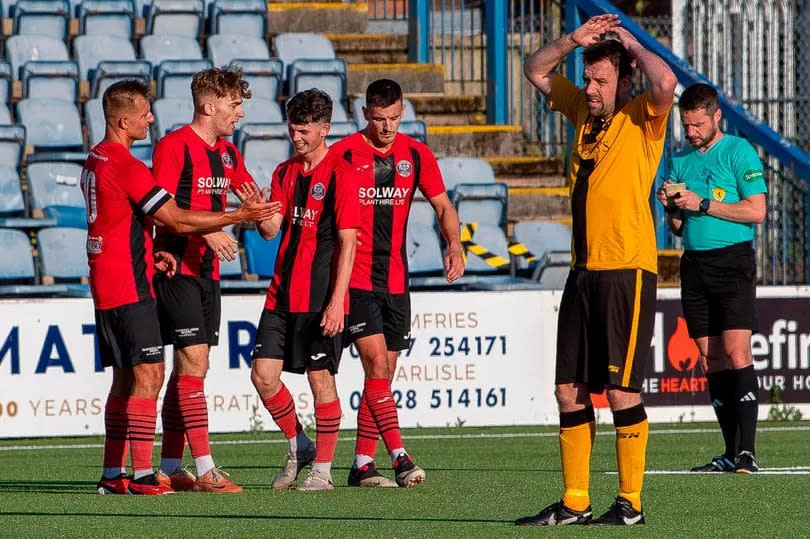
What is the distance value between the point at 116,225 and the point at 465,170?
7.64 m

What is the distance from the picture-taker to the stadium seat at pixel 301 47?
16688 millimetres

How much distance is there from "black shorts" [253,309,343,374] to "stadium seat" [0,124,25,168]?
20.5 ft

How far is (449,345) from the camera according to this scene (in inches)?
469

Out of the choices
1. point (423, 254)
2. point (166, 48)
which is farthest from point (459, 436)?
point (166, 48)

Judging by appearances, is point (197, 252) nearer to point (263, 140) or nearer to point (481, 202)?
point (263, 140)

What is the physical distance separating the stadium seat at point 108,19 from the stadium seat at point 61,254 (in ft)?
14.3

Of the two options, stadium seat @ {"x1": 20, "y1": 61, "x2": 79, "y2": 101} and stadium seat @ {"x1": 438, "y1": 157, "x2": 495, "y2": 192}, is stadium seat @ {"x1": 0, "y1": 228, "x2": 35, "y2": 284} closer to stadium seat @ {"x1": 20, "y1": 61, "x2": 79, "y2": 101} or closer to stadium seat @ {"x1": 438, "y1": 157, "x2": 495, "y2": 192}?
stadium seat @ {"x1": 20, "y1": 61, "x2": 79, "y2": 101}

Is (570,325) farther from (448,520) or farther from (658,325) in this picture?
(658,325)

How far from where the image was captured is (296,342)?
796 cm

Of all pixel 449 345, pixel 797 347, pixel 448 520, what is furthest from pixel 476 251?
pixel 448 520

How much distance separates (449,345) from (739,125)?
3825 mm

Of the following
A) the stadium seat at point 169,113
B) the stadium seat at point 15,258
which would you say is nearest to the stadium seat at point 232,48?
the stadium seat at point 169,113

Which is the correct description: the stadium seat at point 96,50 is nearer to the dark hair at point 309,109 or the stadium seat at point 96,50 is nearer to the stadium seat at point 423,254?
the stadium seat at point 423,254

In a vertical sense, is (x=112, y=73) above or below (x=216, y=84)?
above
